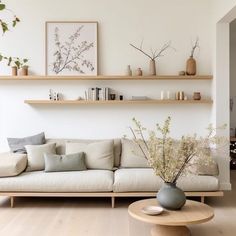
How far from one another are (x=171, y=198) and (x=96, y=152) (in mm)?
1824

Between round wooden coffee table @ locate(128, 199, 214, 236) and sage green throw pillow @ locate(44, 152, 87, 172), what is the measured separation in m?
1.39

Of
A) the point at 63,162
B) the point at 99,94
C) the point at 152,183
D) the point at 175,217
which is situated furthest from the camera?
the point at 99,94

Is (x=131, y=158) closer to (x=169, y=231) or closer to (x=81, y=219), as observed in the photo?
(x=81, y=219)

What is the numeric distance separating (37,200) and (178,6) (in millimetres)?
3498

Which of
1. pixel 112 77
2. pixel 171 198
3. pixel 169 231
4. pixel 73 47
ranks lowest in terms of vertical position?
pixel 169 231

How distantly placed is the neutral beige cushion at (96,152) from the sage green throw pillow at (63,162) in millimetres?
161

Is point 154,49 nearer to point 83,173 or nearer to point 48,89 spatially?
point 48,89

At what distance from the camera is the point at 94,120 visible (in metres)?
5.08

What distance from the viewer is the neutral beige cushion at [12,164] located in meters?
4.05

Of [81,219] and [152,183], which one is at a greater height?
[152,183]

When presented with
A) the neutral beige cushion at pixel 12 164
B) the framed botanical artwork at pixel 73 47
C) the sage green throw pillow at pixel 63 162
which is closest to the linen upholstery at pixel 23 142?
the neutral beige cushion at pixel 12 164

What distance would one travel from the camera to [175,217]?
275 centimetres

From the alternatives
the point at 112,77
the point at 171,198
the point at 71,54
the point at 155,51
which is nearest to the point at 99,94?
the point at 112,77

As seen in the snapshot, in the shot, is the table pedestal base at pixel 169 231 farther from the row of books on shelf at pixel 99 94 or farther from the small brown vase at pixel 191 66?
the small brown vase at pixel 191 66
